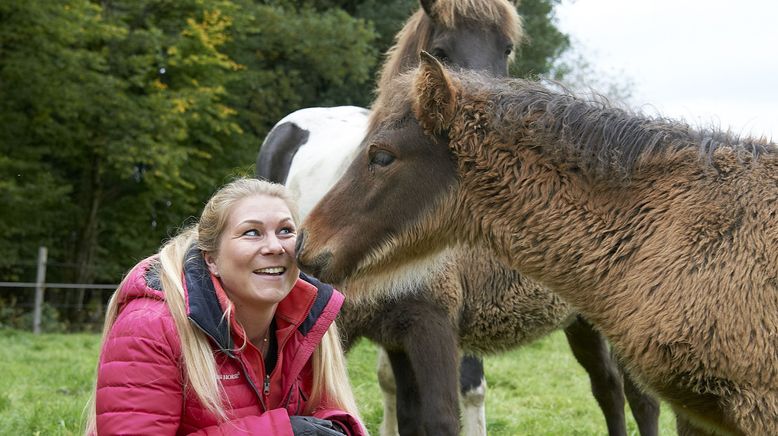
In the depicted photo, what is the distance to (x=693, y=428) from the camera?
371 centimetres

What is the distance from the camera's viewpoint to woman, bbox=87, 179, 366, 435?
9.99ft

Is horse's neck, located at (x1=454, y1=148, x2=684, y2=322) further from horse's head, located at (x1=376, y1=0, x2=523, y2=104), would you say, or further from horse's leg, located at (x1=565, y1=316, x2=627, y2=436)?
horse's leg, located at (x1=565, y1=316, x2=627, y2=436)

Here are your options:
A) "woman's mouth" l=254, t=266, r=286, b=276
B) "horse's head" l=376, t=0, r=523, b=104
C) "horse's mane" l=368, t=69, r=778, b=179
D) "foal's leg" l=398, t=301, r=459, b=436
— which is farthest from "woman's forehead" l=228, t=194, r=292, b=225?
"horse's head" l=376, t=0, r=523, b=104

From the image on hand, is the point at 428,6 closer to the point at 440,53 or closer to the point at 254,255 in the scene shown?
the point at 440,53

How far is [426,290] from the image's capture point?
500 centimetres

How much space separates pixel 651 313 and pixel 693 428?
859 millimetres

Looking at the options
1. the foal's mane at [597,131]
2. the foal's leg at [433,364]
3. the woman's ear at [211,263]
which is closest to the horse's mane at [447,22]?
the foal's leg at [433,364]

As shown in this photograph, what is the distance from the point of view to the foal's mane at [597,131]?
3387 mm

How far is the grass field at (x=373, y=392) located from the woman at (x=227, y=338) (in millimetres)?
2789

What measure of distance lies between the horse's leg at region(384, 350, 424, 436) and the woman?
1541 mm

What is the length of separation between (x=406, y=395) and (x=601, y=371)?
2.03m

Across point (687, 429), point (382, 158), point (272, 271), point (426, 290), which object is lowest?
point (687, 429)

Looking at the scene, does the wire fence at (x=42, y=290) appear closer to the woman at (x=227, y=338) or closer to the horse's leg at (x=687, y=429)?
the woman at (x=227, y=338)

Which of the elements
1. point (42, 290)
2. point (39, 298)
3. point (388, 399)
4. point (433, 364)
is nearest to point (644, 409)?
point (388, 399)
